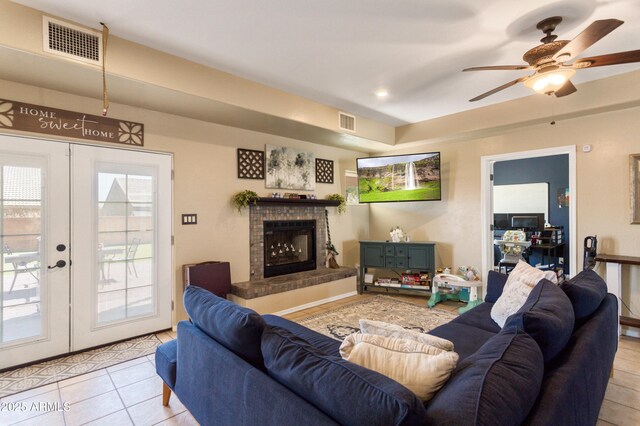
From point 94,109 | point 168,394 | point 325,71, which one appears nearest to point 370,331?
point 168,394

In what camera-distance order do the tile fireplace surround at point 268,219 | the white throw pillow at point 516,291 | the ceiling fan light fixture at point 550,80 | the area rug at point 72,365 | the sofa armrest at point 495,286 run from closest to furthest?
the white throw pillow at point 516,291 → the ceiling fan light fixture at point 550,80 → the area rug at point 72,365 → the sofa armrest at point 495,286 → the tile fireplace surround at point 268,219

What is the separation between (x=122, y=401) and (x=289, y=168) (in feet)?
11.1

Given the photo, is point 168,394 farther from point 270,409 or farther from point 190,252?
point 190,252

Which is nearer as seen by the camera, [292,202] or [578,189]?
[578,189]

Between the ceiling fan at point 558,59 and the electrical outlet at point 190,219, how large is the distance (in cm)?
326

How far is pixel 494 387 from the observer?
0.96 metres

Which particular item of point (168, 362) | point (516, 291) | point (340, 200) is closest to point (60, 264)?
point (168, 362)

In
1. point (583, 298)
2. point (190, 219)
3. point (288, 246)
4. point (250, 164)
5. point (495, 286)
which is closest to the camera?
point (583, 298)

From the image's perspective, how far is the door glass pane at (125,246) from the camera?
326 centimetres

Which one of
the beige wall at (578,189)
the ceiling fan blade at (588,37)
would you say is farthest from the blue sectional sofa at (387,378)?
the beige wall at (578,189)

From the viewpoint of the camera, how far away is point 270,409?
1.19 meters

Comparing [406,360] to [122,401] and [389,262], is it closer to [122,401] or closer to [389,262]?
[122,401]

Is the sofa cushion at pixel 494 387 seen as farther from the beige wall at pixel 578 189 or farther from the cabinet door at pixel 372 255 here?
the cabinet door at pixel 372 255

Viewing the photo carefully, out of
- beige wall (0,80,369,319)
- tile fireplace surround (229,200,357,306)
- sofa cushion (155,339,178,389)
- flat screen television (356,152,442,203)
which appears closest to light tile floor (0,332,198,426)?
sofa cushion (155,339,178,389)
